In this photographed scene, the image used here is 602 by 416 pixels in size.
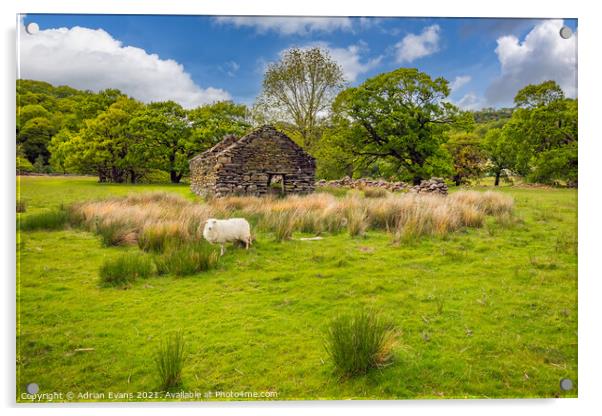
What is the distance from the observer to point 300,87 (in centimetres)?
384

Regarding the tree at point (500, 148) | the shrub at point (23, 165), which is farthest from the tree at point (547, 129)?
the shrub at point (23, 165)

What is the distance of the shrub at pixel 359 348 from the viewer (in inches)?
84.1

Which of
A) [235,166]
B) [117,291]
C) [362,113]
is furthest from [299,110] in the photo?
[235,166]

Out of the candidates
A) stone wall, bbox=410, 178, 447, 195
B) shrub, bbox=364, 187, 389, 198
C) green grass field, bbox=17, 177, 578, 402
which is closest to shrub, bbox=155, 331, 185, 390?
green grass field, bbox=17, 177, 578, 402

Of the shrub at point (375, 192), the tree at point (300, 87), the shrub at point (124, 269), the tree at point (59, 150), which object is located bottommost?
the shrub at point (124, 269)

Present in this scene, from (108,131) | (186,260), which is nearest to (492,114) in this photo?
(186,260)

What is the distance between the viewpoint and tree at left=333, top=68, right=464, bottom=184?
11.8ft

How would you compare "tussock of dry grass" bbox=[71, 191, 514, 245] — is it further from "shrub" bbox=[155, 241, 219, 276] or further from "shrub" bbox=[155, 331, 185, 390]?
"shrub" bbox=[155, 331, 185, 390]

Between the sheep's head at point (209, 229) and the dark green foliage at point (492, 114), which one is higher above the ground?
the dark green foliage at point (492, 114)

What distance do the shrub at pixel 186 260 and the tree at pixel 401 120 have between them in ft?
7.75

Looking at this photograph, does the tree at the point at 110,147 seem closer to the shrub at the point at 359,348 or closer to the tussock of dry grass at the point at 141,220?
the tussock of dry grass at the point at 141,220

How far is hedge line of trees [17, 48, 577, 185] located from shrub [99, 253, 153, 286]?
0.97 m

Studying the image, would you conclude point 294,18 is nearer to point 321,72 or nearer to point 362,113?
point 321,72

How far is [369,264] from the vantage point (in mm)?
3625
